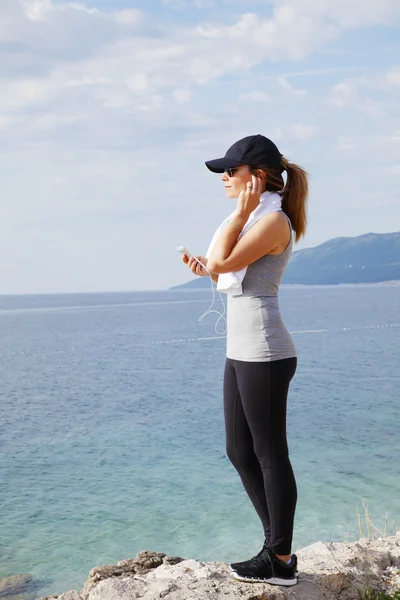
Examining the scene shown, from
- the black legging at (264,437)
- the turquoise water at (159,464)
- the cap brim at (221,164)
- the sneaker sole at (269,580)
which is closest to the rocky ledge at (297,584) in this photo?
the sneaker sole at (269,580)

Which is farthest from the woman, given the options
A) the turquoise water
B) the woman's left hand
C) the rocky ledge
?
the turquoise water

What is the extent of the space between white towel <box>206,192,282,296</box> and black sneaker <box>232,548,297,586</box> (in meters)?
1.43

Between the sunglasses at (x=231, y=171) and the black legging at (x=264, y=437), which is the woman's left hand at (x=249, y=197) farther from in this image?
the black legging at (x=264, y=437)

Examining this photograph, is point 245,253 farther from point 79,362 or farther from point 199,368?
point 79,362

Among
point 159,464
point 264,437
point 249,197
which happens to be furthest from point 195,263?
point 159,464

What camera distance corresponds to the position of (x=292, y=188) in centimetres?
346

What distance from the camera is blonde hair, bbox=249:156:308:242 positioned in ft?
11.3

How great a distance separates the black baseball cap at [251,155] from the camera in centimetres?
333

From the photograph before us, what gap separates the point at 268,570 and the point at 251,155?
86.6 inches

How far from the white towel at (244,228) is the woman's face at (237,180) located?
0.39 ft

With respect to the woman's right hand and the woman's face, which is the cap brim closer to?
the woman's face

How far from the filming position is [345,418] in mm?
19922

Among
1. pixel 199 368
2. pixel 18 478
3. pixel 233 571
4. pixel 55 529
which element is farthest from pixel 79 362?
pixel 233 571

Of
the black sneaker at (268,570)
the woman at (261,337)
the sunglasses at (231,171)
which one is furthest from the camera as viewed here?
the black sneaker at (268,570)
